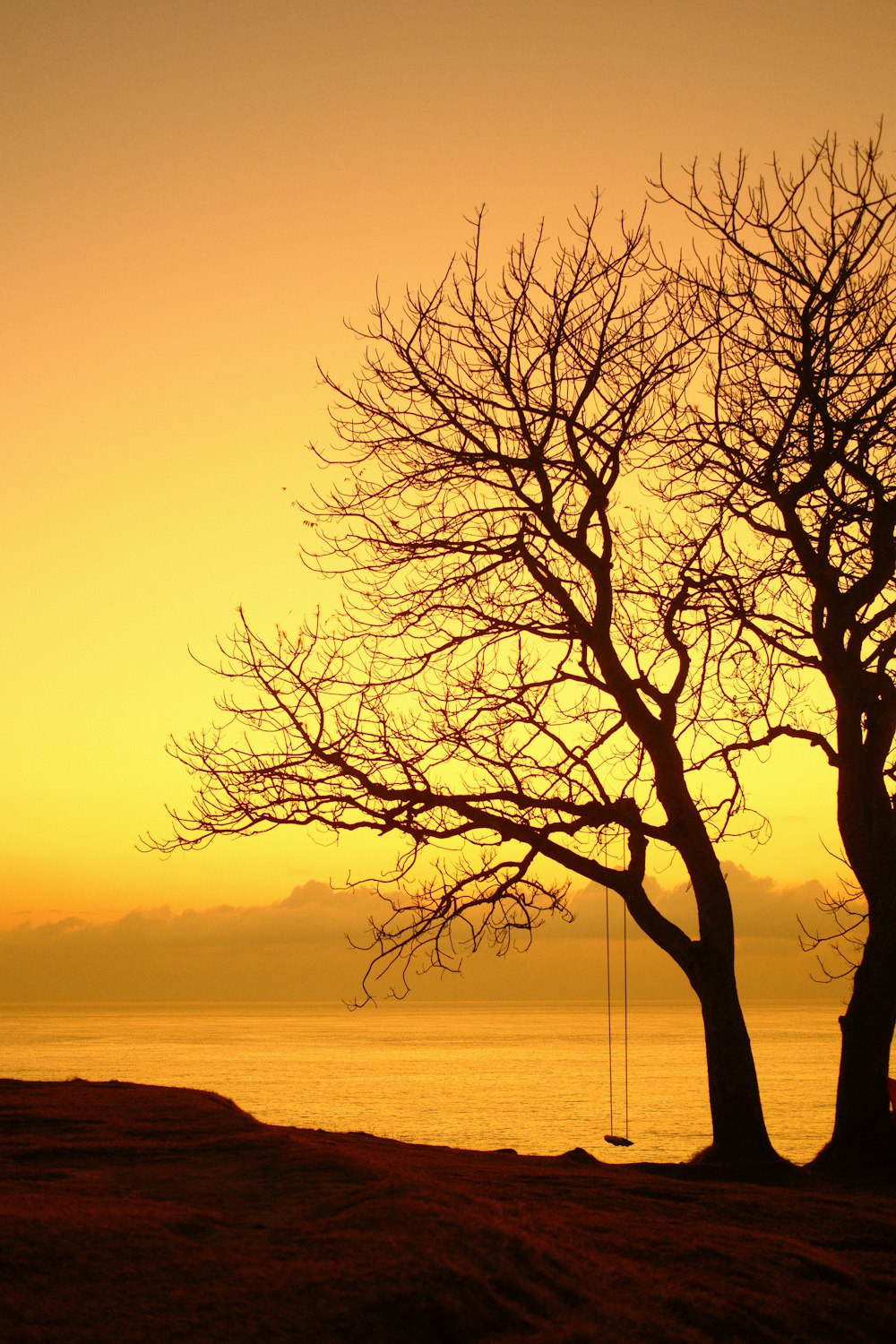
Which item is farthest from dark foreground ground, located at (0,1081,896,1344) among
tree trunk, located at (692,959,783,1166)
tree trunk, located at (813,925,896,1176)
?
tree trunk, located at (813,925,896,1176)

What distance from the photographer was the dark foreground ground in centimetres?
515

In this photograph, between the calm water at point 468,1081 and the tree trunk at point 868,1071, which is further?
the calm water at point 468,1081

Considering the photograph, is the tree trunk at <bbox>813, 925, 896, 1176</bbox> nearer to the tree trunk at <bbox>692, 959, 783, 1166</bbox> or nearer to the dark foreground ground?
the tree trunk at <bbox>692, 959, 783, 1166</bbox>

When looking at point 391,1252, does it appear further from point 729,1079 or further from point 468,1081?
Answer: point 468,1081

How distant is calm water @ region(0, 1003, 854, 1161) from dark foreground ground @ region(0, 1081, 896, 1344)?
1903cm

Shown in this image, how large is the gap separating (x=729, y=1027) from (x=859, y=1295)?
5.81 m

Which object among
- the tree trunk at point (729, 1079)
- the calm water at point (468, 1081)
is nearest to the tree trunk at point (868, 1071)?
the tree trunk at point (729, 1079)

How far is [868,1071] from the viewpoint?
→ 40.0 feet

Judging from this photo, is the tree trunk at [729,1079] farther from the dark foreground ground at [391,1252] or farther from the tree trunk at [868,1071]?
the dark foreground ground at [391,1252]

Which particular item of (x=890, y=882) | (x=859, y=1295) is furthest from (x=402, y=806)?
(x=859, y=1295)

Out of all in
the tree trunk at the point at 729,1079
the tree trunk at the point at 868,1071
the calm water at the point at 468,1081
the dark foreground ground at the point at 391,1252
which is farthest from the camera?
the calm water at the point at 468,1081

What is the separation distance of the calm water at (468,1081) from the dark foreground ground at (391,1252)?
19.0m

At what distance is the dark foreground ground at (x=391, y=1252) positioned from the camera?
5.15 m

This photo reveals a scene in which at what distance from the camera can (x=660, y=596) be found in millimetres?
13172
